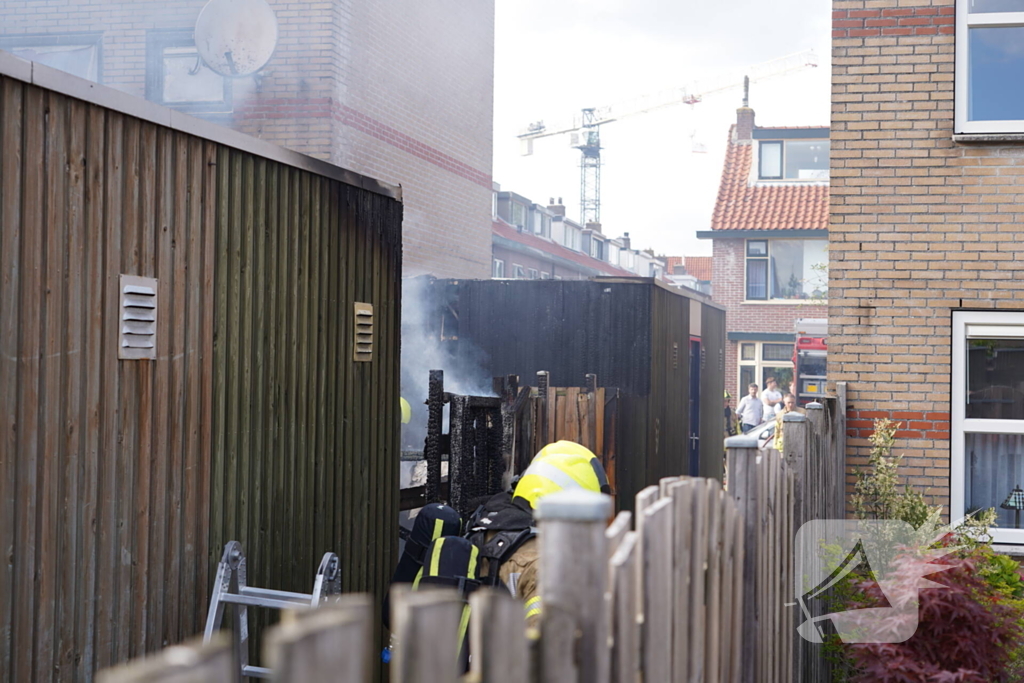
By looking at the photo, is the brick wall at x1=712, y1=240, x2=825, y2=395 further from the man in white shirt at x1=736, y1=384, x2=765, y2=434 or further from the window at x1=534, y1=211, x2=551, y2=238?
the man in white shirt at x1=736, y1=384, x2=765, y2=434

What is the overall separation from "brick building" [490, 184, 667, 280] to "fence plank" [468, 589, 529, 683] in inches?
1095

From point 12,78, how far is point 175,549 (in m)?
1.99

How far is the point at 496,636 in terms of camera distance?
4.68ft

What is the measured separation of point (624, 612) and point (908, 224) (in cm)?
656

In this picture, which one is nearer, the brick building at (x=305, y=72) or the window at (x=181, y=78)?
the brick building at (x=305, y=72)

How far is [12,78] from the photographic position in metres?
3.45

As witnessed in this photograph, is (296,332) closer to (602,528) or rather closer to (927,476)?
(602,528)

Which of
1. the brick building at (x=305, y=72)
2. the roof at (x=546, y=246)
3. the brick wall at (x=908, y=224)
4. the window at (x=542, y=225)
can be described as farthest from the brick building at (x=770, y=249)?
the brick wall at (x=908, y=224)

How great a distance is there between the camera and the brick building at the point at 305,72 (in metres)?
13.2

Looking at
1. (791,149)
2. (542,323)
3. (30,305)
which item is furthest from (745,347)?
(30,305)

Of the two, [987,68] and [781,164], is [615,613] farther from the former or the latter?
[781,164]

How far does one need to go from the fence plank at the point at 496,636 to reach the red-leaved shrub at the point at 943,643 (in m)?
3.05

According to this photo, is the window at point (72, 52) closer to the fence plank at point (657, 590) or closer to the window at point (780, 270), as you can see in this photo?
the fence plank at point (657, 590)

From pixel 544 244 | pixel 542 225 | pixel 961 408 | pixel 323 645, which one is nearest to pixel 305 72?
pixel 961 408
